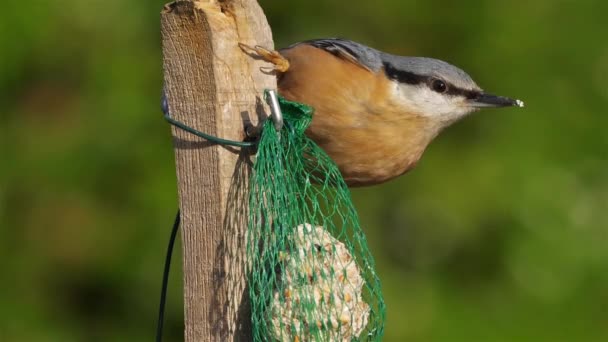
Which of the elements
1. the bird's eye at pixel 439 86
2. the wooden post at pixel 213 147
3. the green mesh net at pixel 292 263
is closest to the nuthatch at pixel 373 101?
the bird's eye at pixel 439 86

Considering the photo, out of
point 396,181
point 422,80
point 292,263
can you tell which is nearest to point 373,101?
point 422,80

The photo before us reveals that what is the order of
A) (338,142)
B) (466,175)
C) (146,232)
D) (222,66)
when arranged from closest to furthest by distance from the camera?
(222,66)
(338,142)
(146,232)
(466,175)

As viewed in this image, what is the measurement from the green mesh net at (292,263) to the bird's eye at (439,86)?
1.09 metres

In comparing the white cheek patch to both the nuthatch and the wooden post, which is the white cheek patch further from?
the wooden post

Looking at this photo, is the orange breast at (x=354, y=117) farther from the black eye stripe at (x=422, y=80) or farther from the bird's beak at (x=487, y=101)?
the bird's beak at (x=487, y=101)

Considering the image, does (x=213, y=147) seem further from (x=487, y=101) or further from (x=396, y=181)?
(x=396, y=181)

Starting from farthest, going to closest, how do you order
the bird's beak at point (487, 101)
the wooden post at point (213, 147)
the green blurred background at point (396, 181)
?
the green blurred background at point (396, 181) < the bird's beak at point (487, 101) < the wooden post at point (213, 147)

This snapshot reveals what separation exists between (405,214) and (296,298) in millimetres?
2442

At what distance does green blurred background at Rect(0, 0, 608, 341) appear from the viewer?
163 inches

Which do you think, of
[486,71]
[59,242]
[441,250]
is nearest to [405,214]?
[441,250]

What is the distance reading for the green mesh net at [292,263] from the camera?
2.39 m

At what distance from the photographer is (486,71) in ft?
15.9

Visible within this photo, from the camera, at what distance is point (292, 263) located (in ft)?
7.98

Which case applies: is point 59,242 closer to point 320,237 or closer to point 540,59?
point 320,237
